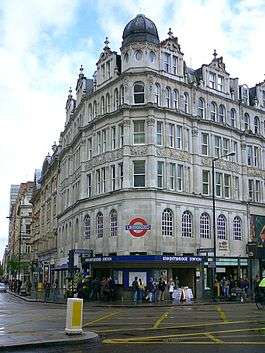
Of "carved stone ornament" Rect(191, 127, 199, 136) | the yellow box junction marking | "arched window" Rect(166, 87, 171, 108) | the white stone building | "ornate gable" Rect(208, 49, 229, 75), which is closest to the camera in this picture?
the yellow box junction marking

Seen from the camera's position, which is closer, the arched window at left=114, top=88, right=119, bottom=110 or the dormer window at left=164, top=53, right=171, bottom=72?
the arched window at left=114, top=88, right=119, bottom=110

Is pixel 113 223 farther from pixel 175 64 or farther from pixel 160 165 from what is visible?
pixel 175 64

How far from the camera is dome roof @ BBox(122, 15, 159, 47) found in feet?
158

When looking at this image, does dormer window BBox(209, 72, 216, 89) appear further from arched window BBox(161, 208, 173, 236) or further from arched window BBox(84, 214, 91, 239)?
arched window BBox(84, 214, 91, 239)

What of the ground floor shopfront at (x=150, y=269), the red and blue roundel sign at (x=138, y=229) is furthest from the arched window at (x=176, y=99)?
the ground floor shopfront at (x=150, y=269)

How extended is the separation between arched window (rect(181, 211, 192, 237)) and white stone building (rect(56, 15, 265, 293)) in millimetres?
90

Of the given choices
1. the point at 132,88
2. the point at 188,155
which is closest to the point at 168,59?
the point at 132,88

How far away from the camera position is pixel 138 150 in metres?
46.2

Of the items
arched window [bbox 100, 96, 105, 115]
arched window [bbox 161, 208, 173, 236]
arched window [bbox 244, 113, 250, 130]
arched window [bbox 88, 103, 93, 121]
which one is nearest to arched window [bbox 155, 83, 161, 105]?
arched window [bbox 100, 96, 105, 115]

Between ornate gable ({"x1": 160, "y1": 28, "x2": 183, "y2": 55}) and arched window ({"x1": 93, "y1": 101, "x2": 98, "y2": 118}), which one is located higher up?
ornate gable ({"x1": 160, "y1": 28, "x2": 183, "y2": 55})

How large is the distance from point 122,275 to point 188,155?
42.9 feet

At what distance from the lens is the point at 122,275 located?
1708 inches

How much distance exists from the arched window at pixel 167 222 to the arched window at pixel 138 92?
10035 mm

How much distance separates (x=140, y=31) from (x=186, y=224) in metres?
17.9
